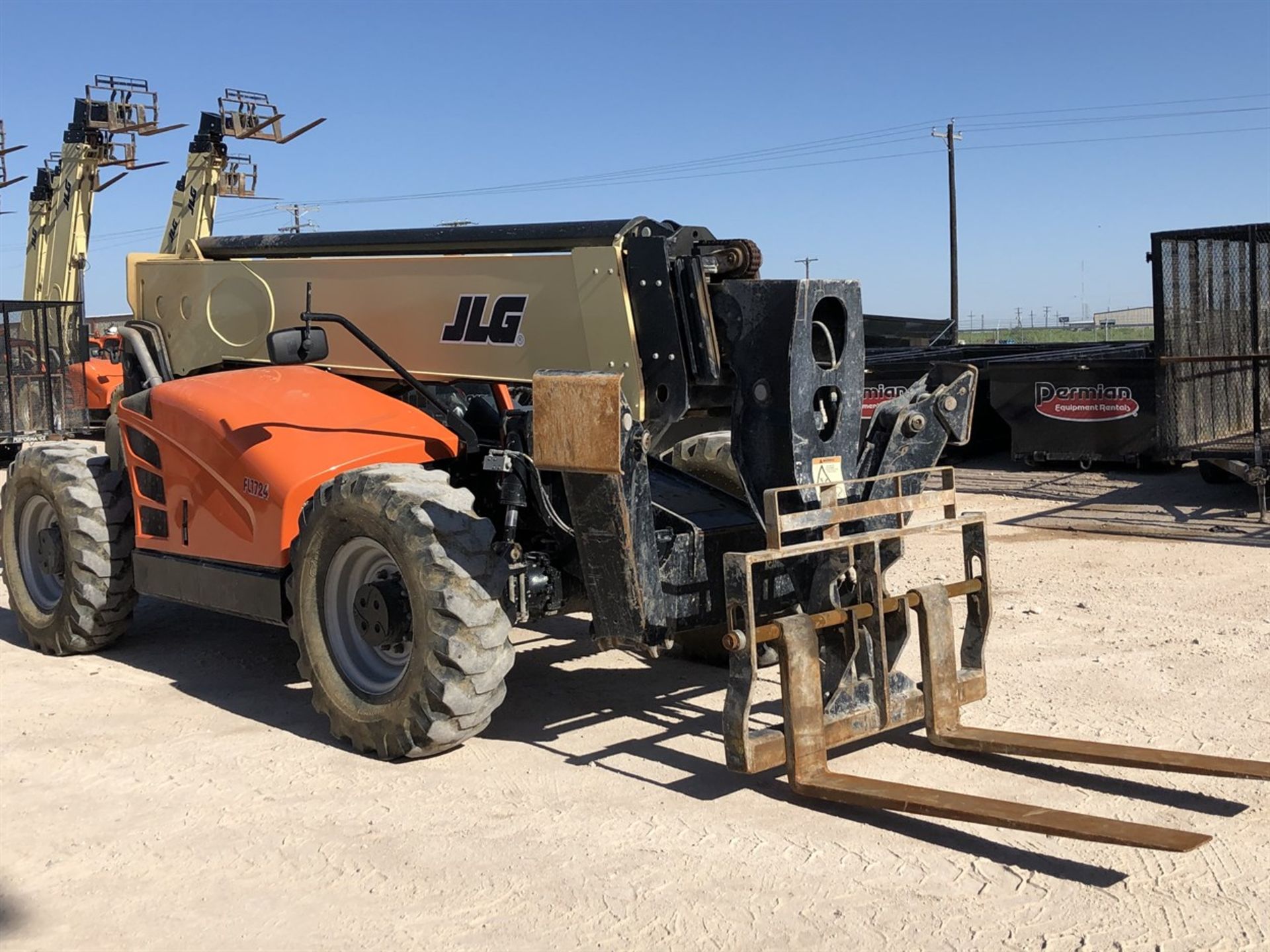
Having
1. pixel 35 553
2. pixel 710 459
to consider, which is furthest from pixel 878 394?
pixel 35 553

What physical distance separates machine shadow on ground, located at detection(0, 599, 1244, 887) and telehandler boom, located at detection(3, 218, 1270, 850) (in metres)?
0.12

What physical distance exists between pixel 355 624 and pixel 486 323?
1559 mm

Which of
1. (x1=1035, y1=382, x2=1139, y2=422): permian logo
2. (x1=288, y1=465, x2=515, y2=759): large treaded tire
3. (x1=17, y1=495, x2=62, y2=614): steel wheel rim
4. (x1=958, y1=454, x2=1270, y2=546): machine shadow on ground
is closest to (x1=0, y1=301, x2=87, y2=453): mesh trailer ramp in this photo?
(x1=958, y1=454, x2=1270, y2=546): machine shadow on ground

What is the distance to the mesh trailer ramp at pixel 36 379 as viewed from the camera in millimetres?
22312

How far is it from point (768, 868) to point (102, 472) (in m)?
5.06

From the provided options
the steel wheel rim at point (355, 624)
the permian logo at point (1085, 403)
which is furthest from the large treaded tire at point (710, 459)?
the permian logo at point (1085, 403)

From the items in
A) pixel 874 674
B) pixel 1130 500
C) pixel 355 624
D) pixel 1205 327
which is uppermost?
pixel 1205 327

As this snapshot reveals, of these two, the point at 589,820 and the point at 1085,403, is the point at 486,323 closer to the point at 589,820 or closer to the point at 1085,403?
the point at 589,820

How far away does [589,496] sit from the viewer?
18.3 feet

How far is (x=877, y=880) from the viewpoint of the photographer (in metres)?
4.53

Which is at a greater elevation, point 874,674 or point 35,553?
point 35,553

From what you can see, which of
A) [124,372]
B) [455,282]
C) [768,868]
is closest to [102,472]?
[124,372]

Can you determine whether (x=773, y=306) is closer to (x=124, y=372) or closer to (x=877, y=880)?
(x=877, y=880)

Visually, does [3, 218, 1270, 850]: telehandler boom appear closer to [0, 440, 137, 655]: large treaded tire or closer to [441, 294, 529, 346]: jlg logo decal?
[441, 294, 529, 346]: jlg logo decal
